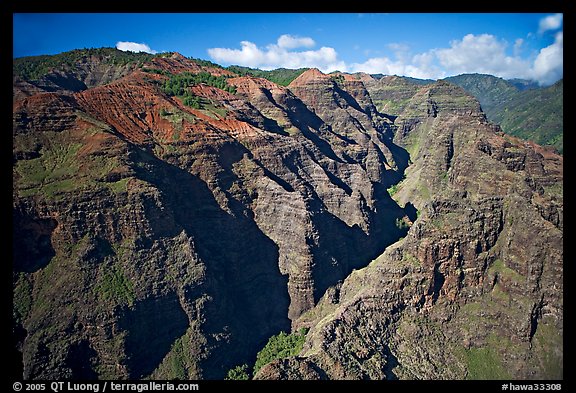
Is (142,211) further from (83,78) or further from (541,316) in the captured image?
(83,78)

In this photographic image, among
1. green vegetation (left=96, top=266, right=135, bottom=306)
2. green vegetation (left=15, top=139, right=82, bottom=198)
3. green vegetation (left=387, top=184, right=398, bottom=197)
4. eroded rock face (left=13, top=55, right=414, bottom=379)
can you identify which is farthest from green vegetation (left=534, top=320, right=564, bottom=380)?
green vegetation (left=387, top=184, right=398, bottom=197)

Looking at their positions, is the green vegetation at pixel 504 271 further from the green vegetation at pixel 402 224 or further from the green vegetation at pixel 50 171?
the green vegetation at pixel 50 171

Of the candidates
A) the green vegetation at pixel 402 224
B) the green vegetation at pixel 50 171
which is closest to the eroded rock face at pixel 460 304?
the green vegetation at pixel 50 171

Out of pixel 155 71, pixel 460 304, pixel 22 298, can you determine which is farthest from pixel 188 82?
pixel 460 304

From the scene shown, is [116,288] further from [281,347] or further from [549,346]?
[549,346]

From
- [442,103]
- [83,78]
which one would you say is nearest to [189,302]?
[83,78]

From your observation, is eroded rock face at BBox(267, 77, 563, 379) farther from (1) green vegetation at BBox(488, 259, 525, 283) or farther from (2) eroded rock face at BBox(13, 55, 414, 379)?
(2) eroded rock face at BBox(13, 55, 414, 379)
